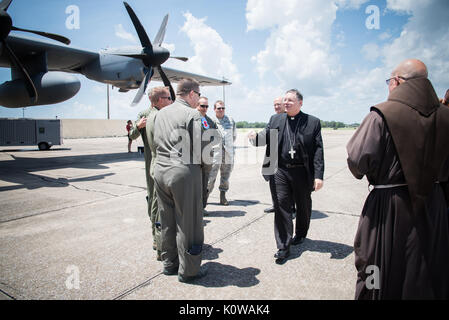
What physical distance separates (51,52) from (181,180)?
42.3 ft

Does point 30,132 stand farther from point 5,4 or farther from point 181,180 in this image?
point 181,180

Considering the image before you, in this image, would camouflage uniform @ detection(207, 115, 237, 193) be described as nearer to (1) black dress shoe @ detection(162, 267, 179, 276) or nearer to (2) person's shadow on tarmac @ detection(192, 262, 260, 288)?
(2) person's shadow on tarmac @ detection(192, 262, 260, 288)

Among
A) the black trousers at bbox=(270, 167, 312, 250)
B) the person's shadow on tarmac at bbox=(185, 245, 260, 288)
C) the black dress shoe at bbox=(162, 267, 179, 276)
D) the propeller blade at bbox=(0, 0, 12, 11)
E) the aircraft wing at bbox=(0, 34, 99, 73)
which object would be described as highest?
the propeller blade at bbox=(0, 0, 12, 11)

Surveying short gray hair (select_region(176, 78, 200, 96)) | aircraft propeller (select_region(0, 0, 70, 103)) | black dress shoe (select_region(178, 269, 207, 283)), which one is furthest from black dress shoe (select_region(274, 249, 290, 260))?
aircraft propeller (select_region(0, 0, 70, 103))

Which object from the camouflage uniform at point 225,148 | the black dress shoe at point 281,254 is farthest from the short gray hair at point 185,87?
the camouflage uniform at point 225,148

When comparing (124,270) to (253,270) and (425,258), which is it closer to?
(253,270)

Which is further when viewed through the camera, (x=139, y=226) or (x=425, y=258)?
(x=139, y=226)

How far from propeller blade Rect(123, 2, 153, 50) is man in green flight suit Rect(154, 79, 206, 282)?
11.1 meters

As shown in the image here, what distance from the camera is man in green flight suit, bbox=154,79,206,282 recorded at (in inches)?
96.7

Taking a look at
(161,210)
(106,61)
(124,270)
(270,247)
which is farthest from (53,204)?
(106,61)

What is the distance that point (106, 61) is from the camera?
491 inches

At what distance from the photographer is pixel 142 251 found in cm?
334

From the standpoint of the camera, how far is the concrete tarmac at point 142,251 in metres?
2.49
